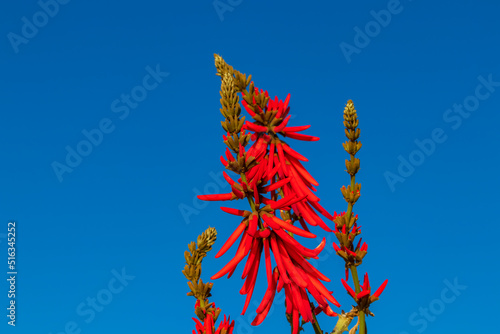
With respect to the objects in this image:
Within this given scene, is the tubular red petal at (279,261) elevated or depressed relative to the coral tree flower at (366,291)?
elevated

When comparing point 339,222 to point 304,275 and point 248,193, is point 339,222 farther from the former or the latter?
point 248,193

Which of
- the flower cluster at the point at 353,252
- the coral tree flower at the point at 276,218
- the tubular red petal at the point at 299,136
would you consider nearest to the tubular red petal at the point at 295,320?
the coral tree flower at the point at 276,218

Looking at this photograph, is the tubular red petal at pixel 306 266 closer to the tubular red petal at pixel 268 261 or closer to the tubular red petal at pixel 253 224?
the tubular red petal at pixel 268 261

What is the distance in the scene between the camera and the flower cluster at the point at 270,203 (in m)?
3.02

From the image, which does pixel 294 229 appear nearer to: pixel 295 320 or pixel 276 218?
pixel 276 218

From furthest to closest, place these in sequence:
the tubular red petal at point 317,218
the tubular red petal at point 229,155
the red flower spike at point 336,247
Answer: the tubular red petal at point 317,218
the red flower spike at point 336,247
the tubular red petal at point 229,155

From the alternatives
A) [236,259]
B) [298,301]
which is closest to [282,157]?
[236,259]

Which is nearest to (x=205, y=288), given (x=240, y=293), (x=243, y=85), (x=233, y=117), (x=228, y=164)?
(x=240, y=293)

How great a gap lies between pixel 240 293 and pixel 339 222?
31.4 inches

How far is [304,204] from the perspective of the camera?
3674 mm

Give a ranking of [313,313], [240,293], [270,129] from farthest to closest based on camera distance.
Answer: [270,129] < [313,313] < [240,293]

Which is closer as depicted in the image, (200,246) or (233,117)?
(233,117)

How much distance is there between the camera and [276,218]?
10.3 ft

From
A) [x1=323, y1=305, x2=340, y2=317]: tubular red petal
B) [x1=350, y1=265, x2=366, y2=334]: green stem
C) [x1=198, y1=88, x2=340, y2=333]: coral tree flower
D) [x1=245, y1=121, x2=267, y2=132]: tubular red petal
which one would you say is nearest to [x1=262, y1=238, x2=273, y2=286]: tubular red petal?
[x1=198, y1=88, x2=340, y2=333]: coral tree flower
